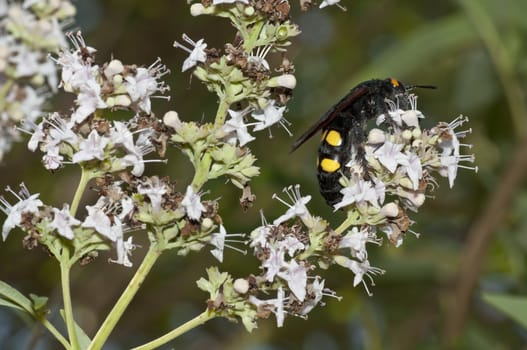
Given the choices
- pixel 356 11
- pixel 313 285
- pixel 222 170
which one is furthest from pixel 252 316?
pixel 356 11

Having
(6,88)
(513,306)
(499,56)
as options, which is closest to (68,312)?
(6,88)

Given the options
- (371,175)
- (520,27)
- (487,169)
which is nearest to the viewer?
(371,175)

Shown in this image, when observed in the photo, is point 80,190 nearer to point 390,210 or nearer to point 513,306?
point 390,210

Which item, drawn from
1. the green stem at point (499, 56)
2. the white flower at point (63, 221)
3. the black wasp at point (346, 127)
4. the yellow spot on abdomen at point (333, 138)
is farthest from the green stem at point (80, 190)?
the green stem at point (499, 56)

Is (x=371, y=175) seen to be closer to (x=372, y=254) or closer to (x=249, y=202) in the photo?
(x=249, y=202)

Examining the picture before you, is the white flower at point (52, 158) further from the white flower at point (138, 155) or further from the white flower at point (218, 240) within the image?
the white flower at point (218, 240)

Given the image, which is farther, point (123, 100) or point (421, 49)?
point (421, 49)
